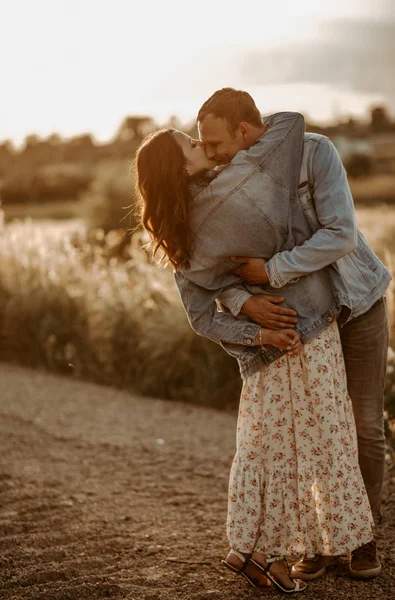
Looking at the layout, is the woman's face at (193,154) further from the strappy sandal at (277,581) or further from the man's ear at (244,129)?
the strappy sandal at (277,581)

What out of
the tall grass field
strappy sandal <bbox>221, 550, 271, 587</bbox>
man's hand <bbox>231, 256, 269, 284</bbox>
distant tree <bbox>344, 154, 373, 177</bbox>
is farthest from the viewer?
distant tree <bbox>344, 154, 373, 177</bbox>

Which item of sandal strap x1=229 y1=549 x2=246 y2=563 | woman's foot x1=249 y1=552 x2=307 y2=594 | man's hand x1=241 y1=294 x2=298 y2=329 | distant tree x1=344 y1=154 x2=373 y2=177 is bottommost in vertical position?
distant tree x1=344 y1=154 x2=373 y2=177

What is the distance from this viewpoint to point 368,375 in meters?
3.40

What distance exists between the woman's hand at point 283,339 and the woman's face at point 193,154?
67 centimetres

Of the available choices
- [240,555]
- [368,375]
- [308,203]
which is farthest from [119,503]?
[308,203]

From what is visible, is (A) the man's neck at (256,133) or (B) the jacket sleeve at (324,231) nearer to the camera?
(B) the jacket sleeve at (324,231)

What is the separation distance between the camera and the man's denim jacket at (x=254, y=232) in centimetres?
305

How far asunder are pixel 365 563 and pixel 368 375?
0.78m

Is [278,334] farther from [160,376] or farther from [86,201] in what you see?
[86,201]

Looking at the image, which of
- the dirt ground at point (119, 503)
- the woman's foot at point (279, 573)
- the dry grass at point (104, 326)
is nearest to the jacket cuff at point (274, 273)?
the woman's foot at point (279, 573)

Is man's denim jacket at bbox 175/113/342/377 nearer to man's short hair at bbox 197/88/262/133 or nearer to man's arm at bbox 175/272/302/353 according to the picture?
man's arm at bbox 175/272/302/353

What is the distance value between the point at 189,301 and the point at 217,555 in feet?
4.19

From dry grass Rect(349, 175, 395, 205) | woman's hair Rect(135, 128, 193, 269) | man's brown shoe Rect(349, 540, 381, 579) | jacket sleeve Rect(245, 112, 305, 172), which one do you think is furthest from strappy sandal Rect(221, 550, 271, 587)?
dry grass Rect(349, 175, 395, 205)

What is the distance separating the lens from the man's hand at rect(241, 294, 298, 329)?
3146 mm
